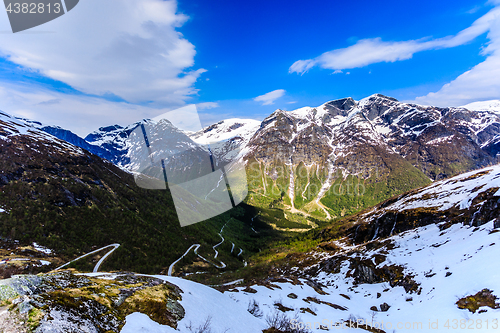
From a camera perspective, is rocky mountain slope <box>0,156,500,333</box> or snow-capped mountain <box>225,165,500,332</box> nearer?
rocky mountain slope <box>0,156,500,333</box>

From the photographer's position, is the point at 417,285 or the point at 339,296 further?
the point at 339,296

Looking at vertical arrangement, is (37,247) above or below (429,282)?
above

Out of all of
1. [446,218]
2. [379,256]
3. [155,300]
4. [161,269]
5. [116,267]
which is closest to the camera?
[155,300]

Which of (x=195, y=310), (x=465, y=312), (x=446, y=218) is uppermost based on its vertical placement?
(x=195, y=310)

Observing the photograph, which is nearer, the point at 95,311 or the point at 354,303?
the point at 95,311

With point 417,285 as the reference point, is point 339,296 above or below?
below

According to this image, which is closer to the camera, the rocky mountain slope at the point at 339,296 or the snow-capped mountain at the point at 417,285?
the rocky mountain slope at the point at 339,296

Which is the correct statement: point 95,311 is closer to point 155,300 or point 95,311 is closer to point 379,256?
point 155,300

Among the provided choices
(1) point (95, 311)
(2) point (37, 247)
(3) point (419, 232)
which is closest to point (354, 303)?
(3) point (419, 232)
